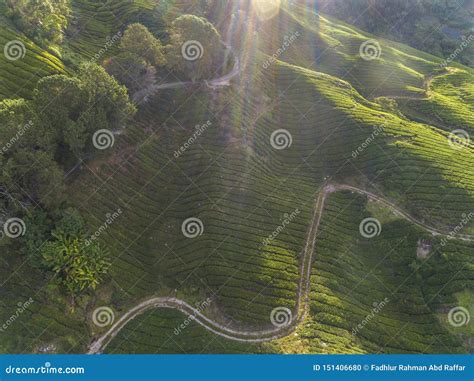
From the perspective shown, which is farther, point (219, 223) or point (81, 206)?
point (219, 223)

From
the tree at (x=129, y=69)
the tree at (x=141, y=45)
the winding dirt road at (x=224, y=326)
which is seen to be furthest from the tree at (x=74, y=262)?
the tree at (x=141, y=45)

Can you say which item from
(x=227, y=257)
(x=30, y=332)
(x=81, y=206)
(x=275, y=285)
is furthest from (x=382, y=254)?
(x=30, y=332)

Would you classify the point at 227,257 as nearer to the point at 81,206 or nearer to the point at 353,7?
the point at 81,206

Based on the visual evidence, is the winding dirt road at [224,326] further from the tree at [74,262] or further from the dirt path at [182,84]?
the dirt path at [182,84]

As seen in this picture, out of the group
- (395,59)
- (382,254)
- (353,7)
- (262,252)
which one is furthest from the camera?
(353,7)

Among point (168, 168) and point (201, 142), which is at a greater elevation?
point (201, 142)

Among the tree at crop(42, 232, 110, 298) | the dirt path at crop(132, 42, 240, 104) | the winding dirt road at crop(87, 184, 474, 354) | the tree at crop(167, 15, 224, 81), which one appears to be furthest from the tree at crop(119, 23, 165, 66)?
the winding dirt road at crop(87, 184, 474, 354)

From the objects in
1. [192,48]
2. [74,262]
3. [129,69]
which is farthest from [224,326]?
[192,48]
